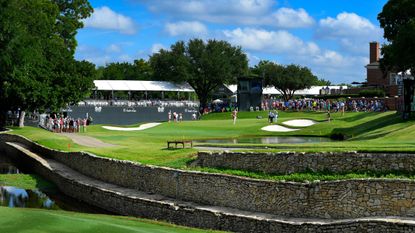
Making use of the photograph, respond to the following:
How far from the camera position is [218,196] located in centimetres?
2181

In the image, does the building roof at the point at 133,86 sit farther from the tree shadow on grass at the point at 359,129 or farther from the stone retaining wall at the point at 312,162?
the stone retaining wall at the point at 312,162

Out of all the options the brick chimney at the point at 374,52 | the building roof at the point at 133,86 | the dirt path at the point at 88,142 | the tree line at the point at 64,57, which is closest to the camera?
the dirt path at the point at 88,142

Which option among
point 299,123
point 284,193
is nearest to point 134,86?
point 299,123

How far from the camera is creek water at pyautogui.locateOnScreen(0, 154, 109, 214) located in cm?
2606

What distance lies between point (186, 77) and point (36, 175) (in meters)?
67.9

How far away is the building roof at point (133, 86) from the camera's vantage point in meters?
87.9

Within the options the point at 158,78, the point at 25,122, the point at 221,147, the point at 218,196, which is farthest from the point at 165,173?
the point at 158,78

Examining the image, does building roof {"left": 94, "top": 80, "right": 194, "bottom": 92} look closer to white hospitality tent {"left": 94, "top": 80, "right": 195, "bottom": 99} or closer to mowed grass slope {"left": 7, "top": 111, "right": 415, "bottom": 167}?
white hospitality tent {"left": 94, "top": 80, "right": 195, "bottom": 99}

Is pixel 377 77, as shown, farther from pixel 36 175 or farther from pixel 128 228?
pixel 128 228

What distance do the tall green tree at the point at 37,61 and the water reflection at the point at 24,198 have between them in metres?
16.3

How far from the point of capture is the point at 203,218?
67.1ft

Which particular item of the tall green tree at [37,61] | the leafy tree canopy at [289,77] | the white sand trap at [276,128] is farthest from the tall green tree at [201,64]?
the white sand trap at [276,128]

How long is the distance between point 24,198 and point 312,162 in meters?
14.3

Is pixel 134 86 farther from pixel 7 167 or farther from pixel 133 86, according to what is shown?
pixel 7 167
